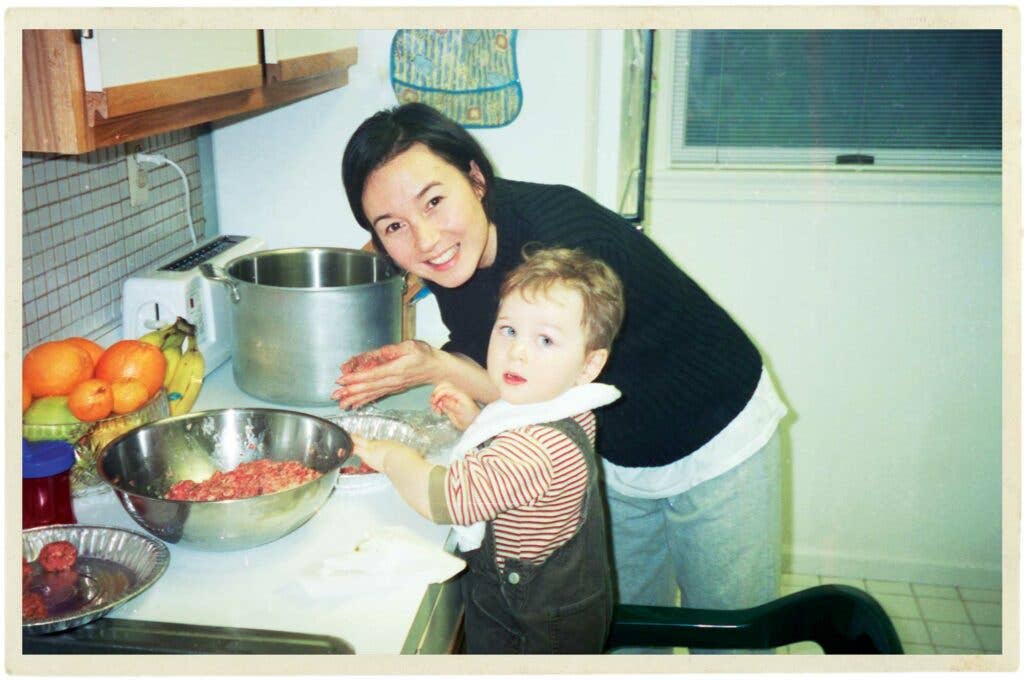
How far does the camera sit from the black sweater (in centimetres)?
94

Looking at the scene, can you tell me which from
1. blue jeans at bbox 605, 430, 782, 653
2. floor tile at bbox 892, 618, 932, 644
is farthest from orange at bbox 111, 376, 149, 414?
floor tile at bbox 892, 618, 932, 644

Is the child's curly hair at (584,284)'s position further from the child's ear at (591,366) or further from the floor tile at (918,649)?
the floor tile at (918,649)

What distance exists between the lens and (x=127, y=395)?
912mm

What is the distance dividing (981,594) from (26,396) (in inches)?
37.1

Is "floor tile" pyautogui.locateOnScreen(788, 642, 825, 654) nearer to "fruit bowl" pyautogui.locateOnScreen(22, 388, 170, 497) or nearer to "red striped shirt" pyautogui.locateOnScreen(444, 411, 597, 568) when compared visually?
"red striped shirt" pyautogui.locateOnScreen(444, 411, 597, 568)

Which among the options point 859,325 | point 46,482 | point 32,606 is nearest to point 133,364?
point 46,482

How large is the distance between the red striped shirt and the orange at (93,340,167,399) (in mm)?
346

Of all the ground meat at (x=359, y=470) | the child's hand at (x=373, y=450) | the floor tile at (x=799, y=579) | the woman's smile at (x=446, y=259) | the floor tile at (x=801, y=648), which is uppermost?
the woman's smile at (x=446, y=259)

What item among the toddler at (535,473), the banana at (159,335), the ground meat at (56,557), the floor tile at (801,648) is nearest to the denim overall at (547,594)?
the toddler at (535,473)

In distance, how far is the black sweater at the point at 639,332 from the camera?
94cm

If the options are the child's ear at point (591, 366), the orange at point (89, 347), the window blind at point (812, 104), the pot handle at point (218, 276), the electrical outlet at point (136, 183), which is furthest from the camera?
the window blind at point (812, 104)

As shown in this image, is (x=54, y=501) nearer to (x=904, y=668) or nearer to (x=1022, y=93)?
(x=904, y=668)

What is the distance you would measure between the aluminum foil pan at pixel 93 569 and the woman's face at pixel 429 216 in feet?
1.15

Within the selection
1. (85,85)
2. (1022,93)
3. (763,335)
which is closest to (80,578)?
(85,85)
